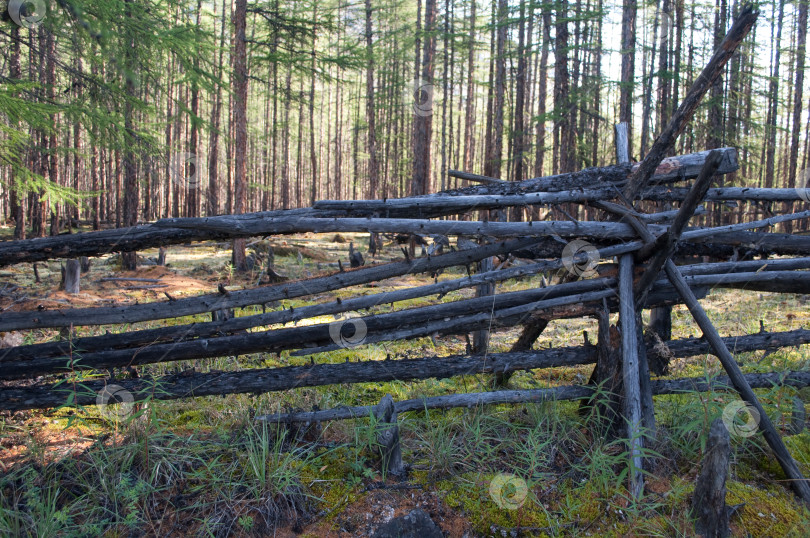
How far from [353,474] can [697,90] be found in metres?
3.57

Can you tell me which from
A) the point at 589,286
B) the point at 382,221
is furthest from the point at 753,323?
the point at 382,221

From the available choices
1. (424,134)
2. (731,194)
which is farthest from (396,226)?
(424,134)

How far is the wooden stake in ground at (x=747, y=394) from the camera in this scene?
290 cm

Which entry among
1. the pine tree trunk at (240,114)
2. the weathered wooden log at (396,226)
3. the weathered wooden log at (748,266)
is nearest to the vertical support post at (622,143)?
the weathered wooden log at (396,226)

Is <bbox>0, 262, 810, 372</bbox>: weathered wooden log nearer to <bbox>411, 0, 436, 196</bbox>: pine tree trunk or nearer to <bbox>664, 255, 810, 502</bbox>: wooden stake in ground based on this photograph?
<bbox>664, 255, 810, 502</bbox>: wooden stake in ground

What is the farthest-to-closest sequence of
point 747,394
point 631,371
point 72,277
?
1. point 72,277
2. point 631,371
3. point 747,394

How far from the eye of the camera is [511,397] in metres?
3.45

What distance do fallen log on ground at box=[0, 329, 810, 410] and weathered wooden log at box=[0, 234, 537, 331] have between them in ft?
1.58

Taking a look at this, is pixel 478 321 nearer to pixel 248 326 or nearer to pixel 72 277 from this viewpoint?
pixel 248 326

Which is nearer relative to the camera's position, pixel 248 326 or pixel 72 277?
pixel 248 326

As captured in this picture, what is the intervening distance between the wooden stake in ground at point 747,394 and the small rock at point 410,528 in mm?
2270

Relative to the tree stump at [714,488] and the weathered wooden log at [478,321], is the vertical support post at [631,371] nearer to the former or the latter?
the weathered wooden log at [478,321]

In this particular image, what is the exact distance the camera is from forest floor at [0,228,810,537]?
260 cm

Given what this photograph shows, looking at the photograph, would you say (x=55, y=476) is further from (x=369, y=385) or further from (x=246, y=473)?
(x=369, y=385)
